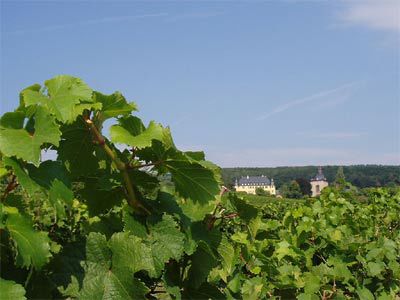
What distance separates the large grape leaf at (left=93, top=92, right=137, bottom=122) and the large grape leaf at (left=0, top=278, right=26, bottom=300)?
0.59 m

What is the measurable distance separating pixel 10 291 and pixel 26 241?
147 mm

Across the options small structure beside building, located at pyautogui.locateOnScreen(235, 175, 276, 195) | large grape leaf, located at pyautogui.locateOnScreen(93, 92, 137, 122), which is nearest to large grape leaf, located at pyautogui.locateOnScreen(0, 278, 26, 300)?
large grape leaf, located at pyautogui.locateOnScreen(93, 92, 137, 122)

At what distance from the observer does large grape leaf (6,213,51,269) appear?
53.0 inches

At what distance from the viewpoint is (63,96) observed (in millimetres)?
1535

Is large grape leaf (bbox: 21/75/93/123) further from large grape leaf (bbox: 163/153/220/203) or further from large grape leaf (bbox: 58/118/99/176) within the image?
large grape leaf (bbox: 163/153/220/203)

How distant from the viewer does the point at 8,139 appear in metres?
1.41

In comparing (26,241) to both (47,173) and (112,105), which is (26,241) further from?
(112,105)

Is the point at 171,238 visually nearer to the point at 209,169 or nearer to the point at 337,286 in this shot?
the point at 209,169

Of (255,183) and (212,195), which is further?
(255,183)

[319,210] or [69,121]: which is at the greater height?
[69,121]

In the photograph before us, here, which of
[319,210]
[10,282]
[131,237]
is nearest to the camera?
[10,282]

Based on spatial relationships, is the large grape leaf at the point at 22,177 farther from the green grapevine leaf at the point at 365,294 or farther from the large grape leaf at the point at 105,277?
the green grapevine leaf at the point at 365,294

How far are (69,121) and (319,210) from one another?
3.70 meters

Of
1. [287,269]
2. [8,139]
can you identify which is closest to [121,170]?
[8,139]
